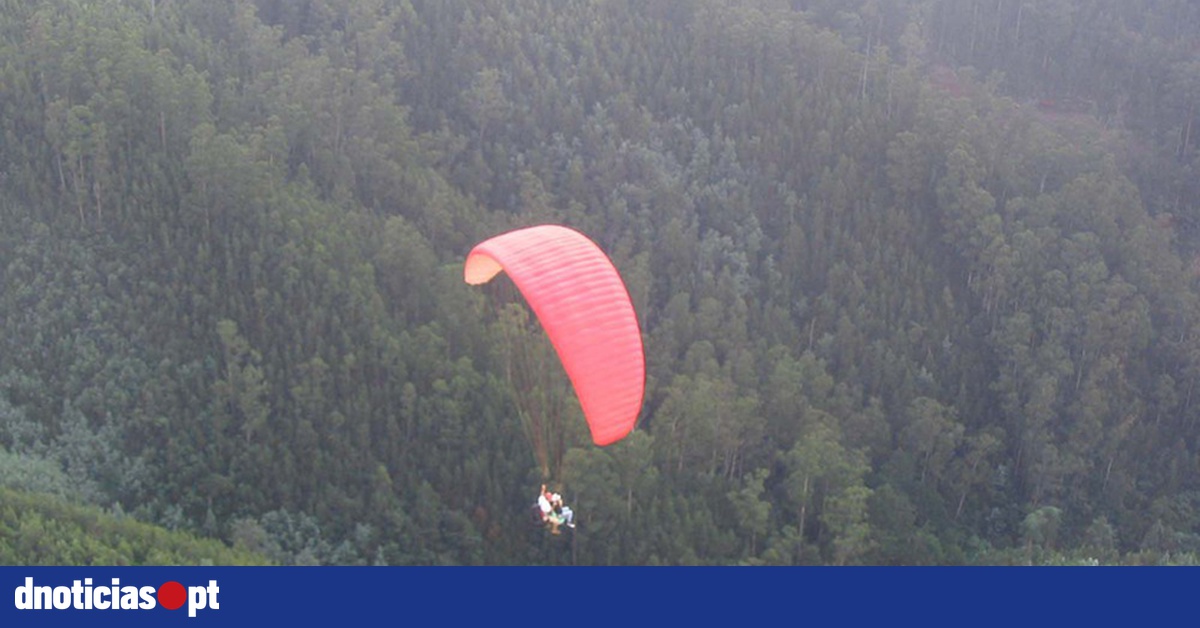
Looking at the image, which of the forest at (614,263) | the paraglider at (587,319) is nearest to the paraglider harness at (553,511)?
the paraglider at (587,319)

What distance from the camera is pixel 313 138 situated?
29688 millimetres

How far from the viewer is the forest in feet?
75.9

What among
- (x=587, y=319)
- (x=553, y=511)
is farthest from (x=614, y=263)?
(x=587, y=319)

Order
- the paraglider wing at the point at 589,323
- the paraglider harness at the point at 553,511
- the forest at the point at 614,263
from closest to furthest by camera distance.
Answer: the paraglider wing at the point at 589,323 → the paraglider harness at the point at 553,511 → the forest at the point at 614,263

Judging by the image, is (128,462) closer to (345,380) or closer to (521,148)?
(345,380)

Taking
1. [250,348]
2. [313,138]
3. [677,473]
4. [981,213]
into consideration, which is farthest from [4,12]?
[981,213]

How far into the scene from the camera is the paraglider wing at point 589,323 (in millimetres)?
15789

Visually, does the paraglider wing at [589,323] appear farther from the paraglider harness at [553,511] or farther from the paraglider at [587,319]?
the paraglider harness at [553,511]
